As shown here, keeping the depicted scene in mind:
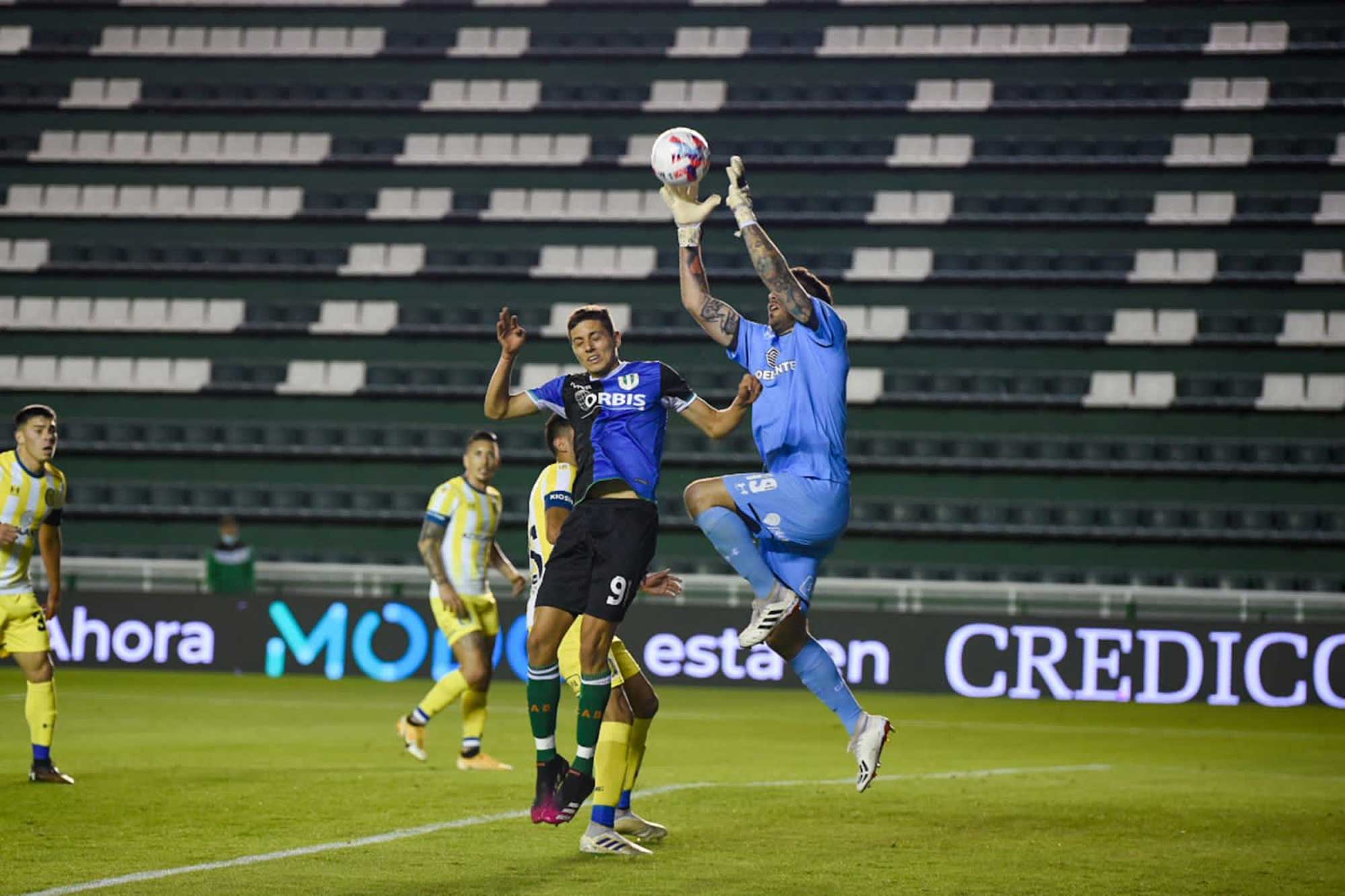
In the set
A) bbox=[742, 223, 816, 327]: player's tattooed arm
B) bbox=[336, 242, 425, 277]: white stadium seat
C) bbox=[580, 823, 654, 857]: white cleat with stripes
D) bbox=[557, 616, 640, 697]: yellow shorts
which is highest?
bbox=[336, 242, 425, 277]: white stadium seat

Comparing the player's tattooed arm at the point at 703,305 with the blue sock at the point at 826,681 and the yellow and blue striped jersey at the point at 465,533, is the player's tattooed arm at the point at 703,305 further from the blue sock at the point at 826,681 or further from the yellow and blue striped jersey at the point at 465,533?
the yellow and blue striped jersey at the point at 465,533

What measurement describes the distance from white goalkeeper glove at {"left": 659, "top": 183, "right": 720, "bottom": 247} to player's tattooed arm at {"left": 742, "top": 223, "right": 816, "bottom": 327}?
20 centimetres

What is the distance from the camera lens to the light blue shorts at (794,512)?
302 inches

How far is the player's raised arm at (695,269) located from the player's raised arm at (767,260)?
0.37 ft

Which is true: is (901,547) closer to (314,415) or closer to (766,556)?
(314,415)

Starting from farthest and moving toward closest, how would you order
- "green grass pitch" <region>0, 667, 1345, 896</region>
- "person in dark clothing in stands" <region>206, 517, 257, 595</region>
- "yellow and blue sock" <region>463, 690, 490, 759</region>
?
"person in dark clothing in stands" <region>206, 517, 257, 595</region> < "yellow and blue sock" <region>463, 690, 490, 759</region> < "green grass pitch" <region>0, 667, 1345, 896</region>

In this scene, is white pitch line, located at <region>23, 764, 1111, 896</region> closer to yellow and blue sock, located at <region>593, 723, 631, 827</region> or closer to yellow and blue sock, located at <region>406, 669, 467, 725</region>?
yellow and blue sock, located at <region>593, 723, 631, 827</region>

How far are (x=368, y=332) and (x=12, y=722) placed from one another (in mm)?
19485

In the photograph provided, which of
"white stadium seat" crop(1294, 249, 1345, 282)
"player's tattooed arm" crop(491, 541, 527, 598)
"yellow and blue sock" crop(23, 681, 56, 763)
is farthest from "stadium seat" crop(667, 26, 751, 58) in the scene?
"yellow and blue sock" crop(23, 681, 56, 763)

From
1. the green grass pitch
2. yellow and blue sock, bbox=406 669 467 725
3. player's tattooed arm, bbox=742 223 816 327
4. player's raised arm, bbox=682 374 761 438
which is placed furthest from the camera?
yellow and blue sock, bbox=406 669 467 725

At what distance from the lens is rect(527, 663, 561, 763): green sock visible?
25.6 feet

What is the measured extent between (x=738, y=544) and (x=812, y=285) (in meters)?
1.32

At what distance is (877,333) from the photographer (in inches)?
1271

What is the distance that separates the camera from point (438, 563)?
11.9 m
